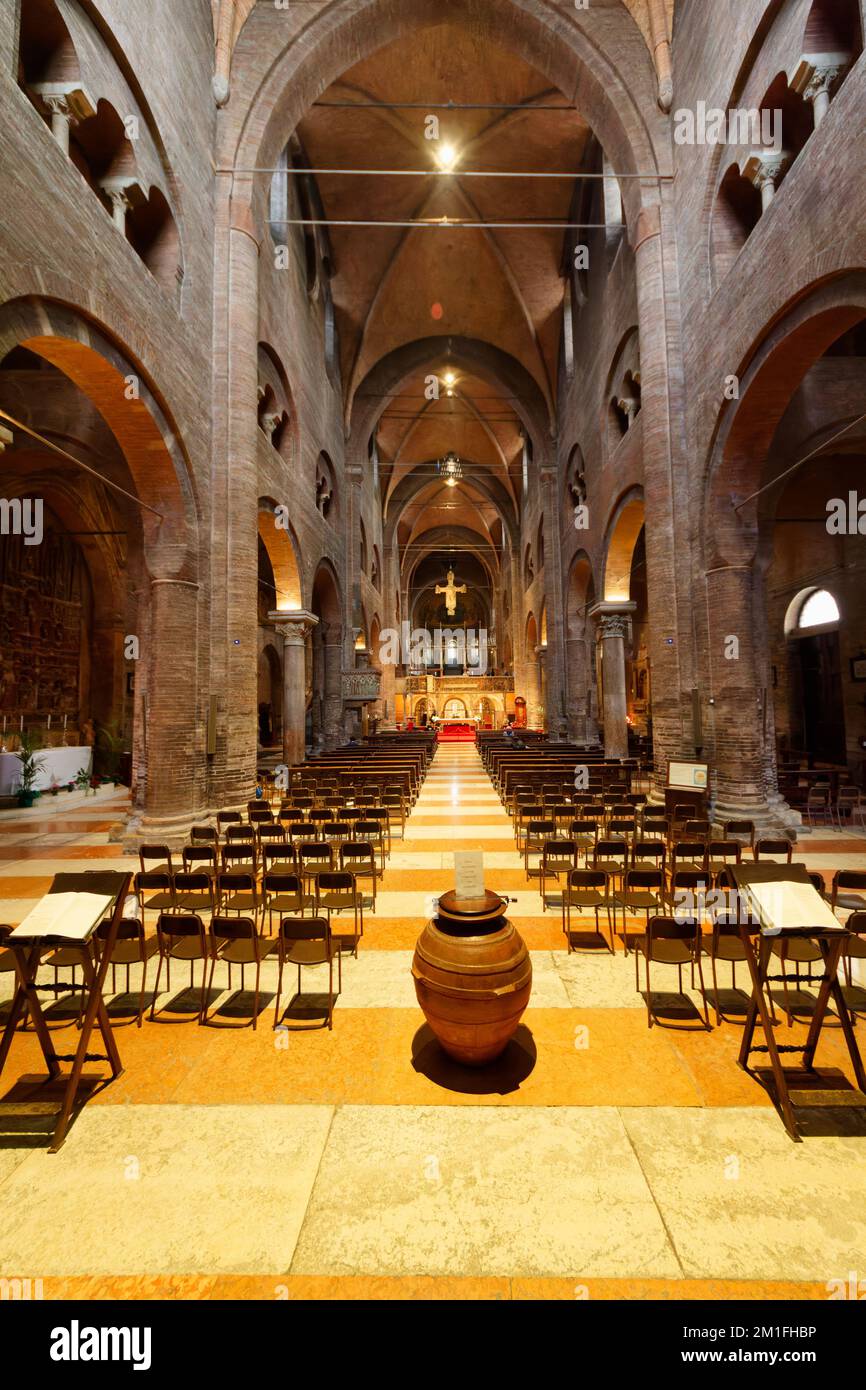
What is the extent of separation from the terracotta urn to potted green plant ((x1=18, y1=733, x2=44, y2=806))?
44.1ft

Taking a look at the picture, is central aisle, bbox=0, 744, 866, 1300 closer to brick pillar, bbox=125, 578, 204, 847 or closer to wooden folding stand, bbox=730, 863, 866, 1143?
wooden folding stand, bbox=730, 863, 866, 1143

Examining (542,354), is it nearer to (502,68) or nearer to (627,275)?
(502,68)

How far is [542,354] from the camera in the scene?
2308 cm

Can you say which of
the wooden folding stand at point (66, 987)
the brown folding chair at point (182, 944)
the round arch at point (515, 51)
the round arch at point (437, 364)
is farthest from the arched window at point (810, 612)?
the wooden folding stand at point (66, 987)

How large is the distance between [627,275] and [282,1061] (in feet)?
54.5

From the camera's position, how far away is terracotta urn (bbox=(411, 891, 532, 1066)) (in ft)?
9.81

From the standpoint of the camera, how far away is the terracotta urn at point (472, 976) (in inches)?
118

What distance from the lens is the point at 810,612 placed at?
1716 centimetres

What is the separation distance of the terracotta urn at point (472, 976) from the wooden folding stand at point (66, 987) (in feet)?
5.25

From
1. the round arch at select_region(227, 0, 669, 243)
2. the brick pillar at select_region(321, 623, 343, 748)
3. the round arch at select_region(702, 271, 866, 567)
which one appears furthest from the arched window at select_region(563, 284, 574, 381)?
the round arch at select_region(702, 271, 866, 567)

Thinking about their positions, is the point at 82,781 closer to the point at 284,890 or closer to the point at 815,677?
the point at 284,890

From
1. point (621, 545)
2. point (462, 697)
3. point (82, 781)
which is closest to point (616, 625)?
point (621, 545)

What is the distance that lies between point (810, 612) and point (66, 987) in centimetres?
1910
